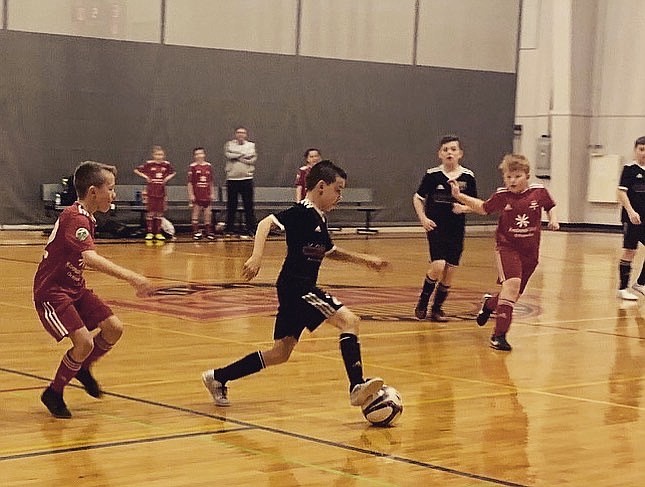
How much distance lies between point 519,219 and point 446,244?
1454 millimetres

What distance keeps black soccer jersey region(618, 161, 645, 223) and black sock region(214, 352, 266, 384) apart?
316 inches

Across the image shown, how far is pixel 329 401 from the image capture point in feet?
25.0

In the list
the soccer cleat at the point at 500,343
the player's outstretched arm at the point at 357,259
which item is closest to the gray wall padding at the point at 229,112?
the soccer cleat at the point at 500,343

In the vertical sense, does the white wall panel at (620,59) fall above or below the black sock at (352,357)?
above

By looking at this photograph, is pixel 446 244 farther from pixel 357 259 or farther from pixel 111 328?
pixel 111 328

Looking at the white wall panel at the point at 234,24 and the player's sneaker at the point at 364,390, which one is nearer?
the player's sneaker at the point at 364,390

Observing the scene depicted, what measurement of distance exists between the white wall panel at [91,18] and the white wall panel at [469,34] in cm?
732

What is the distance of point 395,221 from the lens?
2831cm

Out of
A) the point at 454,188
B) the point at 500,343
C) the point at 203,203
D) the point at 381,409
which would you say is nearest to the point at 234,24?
the point at 203,203

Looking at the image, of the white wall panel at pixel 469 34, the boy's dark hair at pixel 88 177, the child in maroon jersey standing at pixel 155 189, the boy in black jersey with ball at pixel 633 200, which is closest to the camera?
the boy's dark hair at pixel 88 177

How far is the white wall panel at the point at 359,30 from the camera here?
26516 mm

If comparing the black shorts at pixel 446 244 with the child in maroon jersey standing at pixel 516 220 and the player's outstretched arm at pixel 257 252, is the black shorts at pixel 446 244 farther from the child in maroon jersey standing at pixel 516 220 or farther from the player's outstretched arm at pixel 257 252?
the player's outstretched arm at pixel 257 252

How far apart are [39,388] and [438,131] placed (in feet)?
72.8

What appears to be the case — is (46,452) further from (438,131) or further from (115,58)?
(438,131)
